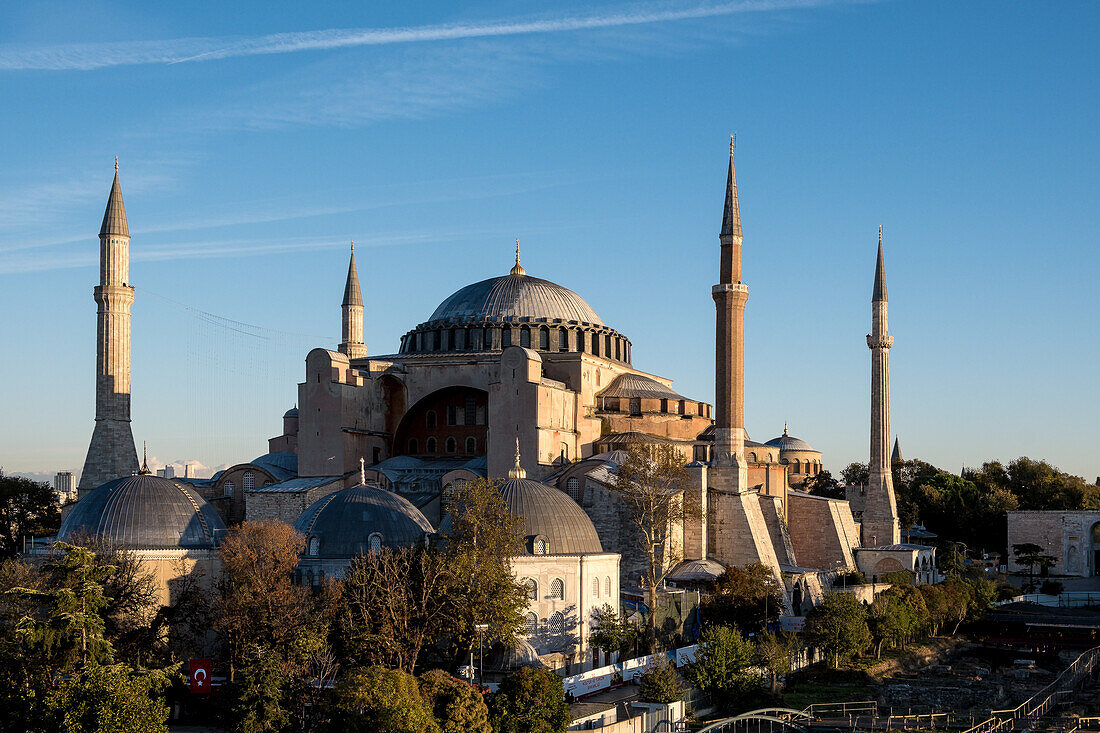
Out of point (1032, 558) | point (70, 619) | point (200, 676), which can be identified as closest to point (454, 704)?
point (200, 676)

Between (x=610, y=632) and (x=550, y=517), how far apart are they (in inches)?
109

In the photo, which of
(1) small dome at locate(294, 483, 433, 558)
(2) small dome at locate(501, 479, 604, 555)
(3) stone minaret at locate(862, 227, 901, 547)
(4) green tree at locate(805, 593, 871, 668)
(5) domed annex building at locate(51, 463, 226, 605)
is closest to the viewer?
(5) domed annex building at locate(51, 463, 226, 605)

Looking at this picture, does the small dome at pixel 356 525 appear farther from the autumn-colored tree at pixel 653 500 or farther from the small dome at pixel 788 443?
the small dome at pixel 788 443

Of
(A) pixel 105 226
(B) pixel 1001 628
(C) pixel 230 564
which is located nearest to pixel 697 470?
(B) pixel 1001 628

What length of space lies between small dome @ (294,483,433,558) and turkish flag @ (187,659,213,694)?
405 cm

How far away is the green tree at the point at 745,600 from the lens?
101 ft

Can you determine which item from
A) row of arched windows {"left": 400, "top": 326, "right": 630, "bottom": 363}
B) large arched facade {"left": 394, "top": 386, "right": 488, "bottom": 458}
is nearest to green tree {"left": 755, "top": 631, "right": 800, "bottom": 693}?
large arched facade {"left": 394, "top": 386, "right": 488, "bottom": 458}

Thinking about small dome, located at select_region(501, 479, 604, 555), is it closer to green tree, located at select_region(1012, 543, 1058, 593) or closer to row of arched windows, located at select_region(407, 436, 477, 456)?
row of arched windows, located at select_region(407, 436, 477, 456)

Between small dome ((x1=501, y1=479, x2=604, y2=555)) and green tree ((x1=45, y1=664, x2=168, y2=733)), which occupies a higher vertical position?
small dome ((x1=501, y1=479, x2=604, y2=555))

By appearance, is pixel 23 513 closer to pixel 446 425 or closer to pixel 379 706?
pixel 446 425

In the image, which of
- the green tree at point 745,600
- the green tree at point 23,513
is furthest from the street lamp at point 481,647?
the green tree at point 23,513

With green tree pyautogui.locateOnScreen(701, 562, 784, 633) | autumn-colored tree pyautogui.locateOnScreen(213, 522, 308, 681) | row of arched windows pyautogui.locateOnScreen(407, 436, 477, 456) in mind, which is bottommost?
green tree pyautogui.locateOnScreen(701, 562, 784, 633)

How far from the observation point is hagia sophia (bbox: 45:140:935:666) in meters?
27.4

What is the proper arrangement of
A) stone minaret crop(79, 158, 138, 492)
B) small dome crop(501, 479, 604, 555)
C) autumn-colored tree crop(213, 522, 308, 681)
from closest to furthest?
autumn-colored tree crop(213, 522, 308, 681)
small dome crop(501, 479, 604, 555)
stone minaret crop(79, 158, 138, 492)
